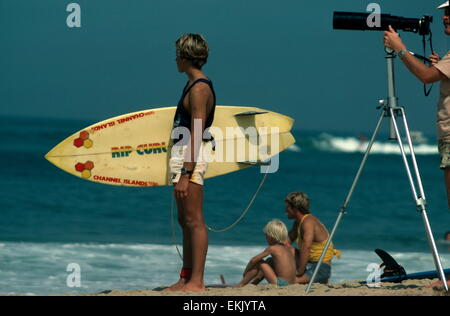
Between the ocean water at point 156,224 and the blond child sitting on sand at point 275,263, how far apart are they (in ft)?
3.50

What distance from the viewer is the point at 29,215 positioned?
1483cm

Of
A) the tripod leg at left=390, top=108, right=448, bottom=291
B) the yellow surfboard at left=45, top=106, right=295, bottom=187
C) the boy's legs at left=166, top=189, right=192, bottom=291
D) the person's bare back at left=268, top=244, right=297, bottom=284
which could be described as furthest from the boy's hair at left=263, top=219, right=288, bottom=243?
the tripod leg at left=390, top=108, right=448, bottom=291

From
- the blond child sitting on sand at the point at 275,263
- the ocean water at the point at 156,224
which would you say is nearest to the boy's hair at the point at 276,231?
the blond child sitting on sand at the point at 275,263

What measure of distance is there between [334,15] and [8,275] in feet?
18.6

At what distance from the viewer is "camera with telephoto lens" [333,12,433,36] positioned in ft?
13.4

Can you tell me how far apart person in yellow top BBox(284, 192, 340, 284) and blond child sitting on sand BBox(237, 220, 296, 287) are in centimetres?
12

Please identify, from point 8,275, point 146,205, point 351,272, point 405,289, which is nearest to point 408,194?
point 146,205

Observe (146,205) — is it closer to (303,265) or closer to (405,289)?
(303,265)

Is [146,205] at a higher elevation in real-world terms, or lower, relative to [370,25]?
lower

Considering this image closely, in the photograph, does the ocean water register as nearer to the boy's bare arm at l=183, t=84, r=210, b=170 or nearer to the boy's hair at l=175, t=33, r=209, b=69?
the boy's bare arm at l=183, t=84, r=210, b=170

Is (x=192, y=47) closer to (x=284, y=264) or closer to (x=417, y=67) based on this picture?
(x=417, y=67)

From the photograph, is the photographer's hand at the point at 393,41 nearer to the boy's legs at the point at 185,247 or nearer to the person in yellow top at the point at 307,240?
the boy's legs at the point at 185,247

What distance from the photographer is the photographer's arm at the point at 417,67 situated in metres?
3.86
